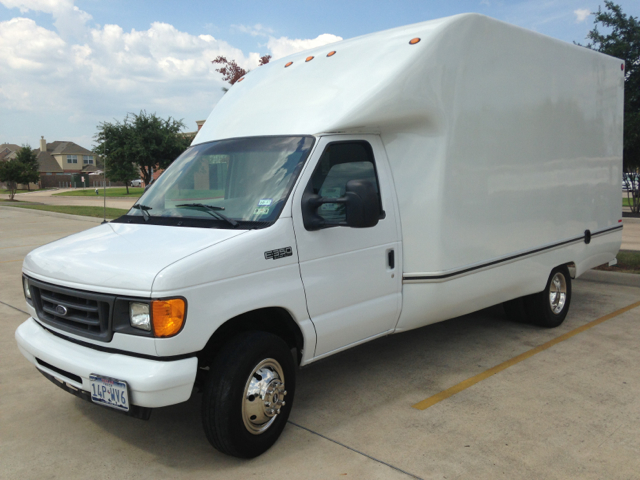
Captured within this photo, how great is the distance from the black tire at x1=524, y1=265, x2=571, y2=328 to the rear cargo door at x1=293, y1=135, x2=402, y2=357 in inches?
97.9

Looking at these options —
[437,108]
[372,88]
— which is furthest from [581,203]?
[372,88]

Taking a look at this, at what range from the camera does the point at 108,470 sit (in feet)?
12.0

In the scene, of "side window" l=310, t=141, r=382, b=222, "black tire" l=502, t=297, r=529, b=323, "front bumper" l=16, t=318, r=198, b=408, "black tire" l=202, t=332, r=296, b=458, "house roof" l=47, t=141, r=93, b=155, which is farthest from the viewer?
"house roof" l=47, t=141, r=93, b=155

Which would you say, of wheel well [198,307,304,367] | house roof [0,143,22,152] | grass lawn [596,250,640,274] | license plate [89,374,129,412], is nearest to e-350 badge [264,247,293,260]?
wheel well [198,307,304,367]

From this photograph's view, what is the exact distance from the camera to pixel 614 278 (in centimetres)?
926

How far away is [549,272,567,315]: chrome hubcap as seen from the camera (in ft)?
21.8

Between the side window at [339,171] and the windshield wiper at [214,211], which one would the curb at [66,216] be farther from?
the side window at [339,171]

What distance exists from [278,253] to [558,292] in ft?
14.3

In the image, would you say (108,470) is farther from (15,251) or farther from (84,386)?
(15,251)

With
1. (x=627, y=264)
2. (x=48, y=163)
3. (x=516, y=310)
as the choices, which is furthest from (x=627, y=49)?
(x=48, y=163)

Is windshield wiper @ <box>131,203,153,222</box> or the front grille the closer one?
the front grille

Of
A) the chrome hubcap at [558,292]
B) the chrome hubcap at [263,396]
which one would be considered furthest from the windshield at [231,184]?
the chrome hubcap at [558,292]

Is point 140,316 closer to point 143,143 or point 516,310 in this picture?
point 516,310

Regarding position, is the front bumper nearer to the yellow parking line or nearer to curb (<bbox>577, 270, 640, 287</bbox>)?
the yellow parking line
